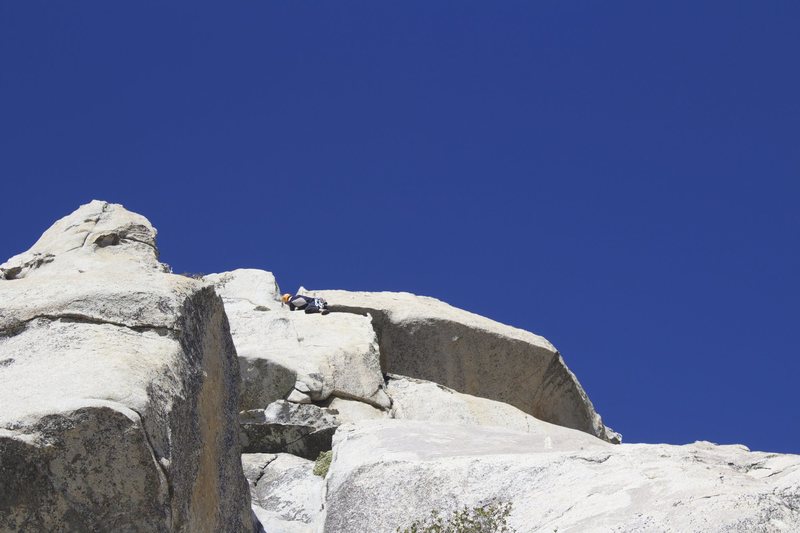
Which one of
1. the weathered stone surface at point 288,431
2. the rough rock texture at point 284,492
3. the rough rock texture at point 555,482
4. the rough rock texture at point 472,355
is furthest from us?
the rough rock texture at point 472,355

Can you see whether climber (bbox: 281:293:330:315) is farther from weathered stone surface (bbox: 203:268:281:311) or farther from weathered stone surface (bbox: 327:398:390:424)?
weathered stone surface (bbox: 327:398:390:424)

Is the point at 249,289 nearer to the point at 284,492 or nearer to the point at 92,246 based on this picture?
the point at 284,492

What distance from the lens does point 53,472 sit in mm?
8555

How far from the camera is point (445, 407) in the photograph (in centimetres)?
2019

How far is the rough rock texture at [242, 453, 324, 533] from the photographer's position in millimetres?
13156

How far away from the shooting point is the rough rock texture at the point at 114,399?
8.53 m

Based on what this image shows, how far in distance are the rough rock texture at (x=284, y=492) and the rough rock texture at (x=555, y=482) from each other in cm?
52

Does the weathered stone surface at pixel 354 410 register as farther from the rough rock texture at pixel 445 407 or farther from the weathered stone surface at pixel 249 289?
the weathered stone surface at pixel 249 289

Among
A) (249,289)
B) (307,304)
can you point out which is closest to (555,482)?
(307,304)

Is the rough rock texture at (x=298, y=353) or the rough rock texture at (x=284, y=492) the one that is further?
the rough rock texture at (x=298, y=353)

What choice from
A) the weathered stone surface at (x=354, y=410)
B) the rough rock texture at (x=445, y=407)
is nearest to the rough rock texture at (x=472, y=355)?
the rough rock texture at (x=445, y=407)

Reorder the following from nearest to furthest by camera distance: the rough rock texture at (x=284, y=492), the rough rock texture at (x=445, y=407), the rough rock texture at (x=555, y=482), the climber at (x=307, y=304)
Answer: the rough rock texture at (x=555, y=482)
the rough rock texture at (x=284, y=492)
the rough rock texture at (x=445, y=407)
the climber at (x=307, y=304)

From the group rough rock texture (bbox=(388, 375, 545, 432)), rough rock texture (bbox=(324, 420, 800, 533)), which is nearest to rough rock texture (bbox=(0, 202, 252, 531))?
rough rock texture (bbox=(324, 420, 800, 533))

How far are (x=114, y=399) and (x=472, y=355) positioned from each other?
49.2 ft
